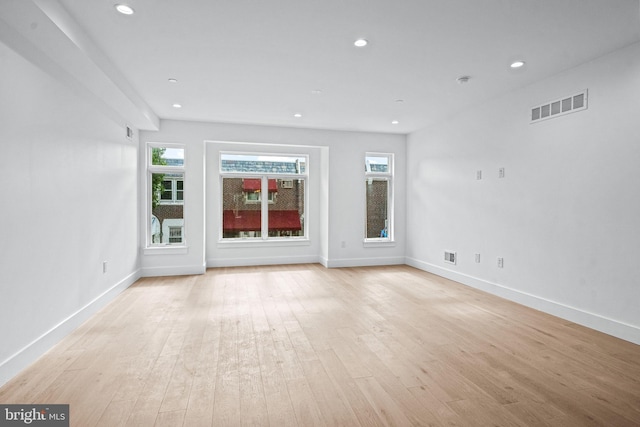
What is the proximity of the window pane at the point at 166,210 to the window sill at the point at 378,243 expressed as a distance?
350 centimetres

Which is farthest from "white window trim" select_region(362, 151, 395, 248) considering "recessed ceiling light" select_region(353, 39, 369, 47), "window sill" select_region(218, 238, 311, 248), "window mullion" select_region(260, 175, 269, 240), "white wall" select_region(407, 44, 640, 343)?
"recessed ceiling light" select_region(353, 39, 369, 47)

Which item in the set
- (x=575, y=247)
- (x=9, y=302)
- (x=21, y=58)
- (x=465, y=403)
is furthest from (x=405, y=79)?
(x=9, y=302)

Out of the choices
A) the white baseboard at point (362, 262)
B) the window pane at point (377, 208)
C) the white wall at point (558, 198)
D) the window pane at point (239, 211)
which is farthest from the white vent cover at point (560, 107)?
the window pane at point (239, 211)

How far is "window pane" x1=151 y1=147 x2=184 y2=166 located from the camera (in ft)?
19.1

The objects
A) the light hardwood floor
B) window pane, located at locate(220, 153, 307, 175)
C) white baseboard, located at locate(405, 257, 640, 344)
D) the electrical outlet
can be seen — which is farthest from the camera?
window pane, located at locate(220, 153, 307, 175)

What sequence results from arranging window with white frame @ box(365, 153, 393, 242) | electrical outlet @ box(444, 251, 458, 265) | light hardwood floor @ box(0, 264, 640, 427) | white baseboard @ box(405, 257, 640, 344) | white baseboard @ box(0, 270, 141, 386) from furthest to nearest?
window with white frame @ box(365, 153, 393, 242) < electrical outlet @ box(444, 251, 458, 265) < white baseboard @ box(405, 257, 640, 344) < white baseboard @ box(0, 270, 141, 386) < light hardwood floor @ box(0, 264, 640, 427)

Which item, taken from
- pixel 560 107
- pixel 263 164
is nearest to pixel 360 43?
pixel 560 107

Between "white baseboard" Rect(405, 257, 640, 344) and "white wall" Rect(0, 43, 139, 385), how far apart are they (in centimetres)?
501

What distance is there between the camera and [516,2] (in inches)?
95.0

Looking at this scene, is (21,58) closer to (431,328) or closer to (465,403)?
(465,403)

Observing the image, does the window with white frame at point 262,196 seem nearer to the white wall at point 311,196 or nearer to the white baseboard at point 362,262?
the white wall at point 311,196

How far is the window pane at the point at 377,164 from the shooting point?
6848 millimetres

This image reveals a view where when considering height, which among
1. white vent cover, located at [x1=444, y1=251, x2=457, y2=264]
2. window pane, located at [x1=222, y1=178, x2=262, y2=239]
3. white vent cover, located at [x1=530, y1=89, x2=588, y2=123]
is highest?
white vent cover, located at [x1=530, y1=89, x2=588, y2=123]

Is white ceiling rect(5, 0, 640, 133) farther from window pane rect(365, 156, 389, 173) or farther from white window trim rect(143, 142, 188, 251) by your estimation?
window pane rect(365, 156, 389, 173)
